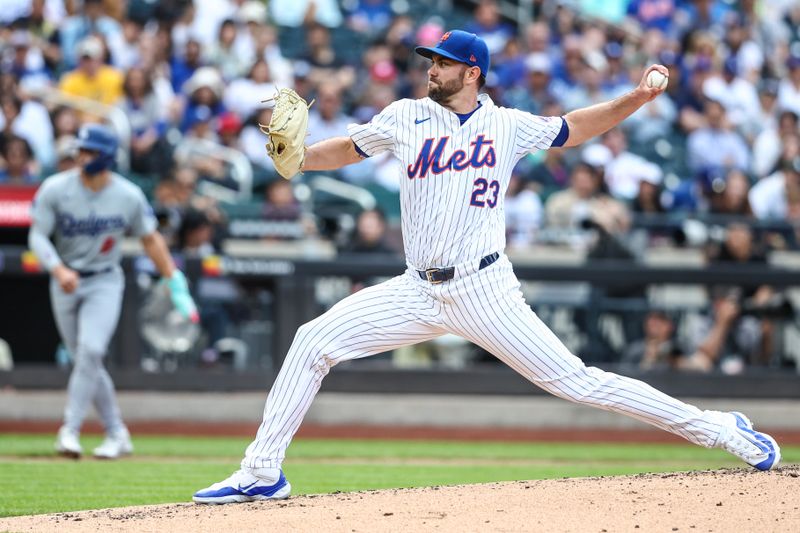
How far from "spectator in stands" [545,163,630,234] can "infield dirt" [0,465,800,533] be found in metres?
6.49

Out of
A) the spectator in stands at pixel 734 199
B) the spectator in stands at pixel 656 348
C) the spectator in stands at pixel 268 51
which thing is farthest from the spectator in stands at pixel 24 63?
the spectator in stands at pixel 734 199

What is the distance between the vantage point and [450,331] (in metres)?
5.97

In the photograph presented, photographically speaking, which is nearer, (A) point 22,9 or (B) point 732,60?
(A) point 22,9

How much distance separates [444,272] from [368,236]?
21.1 ft

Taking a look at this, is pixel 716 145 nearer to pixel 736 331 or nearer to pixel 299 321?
pixel 736 331

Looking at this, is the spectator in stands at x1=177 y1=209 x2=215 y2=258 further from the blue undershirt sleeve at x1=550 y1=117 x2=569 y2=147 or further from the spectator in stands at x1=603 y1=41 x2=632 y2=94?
the blue undershirt sleeve at x1=550 y1=117 x2=569 y2=147

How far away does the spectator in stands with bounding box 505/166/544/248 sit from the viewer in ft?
41.9

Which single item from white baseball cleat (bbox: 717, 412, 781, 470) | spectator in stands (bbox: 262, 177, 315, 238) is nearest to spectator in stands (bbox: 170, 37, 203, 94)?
spectator in stands (bbox: 262, 177, 315, 238)

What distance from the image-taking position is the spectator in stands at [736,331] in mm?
12023

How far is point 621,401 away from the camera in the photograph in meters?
5.91

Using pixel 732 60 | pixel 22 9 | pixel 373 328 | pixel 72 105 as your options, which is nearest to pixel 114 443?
pixel 373 328

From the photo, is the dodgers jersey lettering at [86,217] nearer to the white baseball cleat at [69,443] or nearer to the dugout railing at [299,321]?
the white baseball cleat at [69,443]

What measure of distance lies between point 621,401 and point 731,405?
6.50 m

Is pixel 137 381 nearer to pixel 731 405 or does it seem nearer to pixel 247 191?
pixel 247 191
